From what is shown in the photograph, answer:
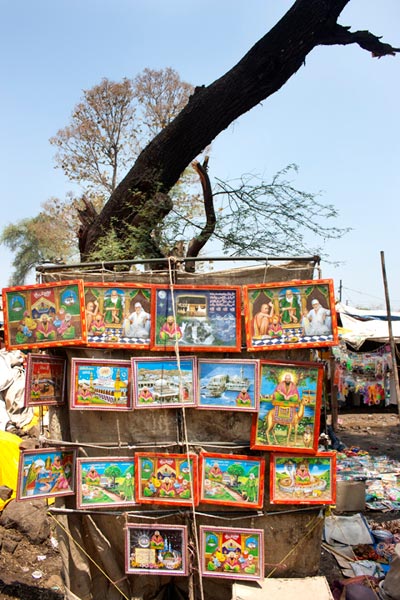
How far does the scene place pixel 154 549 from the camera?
10.3ft

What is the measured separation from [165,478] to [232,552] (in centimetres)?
62

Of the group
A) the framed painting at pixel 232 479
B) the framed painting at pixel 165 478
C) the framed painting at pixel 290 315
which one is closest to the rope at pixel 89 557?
the framed painting at pixel 165 478

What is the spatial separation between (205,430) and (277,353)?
0.67 meters

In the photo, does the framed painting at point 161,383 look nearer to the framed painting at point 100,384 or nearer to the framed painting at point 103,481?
the framed painting at point 100,384

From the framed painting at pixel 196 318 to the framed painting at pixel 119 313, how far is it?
76 mm

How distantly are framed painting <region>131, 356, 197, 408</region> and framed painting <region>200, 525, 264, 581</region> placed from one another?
834mm

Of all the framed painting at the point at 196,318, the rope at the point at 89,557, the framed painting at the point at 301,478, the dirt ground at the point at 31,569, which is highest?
the framed painting at the point at 196,318

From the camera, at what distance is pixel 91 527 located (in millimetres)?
3285

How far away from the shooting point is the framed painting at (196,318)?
9.82 feet

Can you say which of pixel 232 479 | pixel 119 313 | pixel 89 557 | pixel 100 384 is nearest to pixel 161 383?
pixel 100 384

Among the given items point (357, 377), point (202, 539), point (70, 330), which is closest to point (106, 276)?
point (70, 330)

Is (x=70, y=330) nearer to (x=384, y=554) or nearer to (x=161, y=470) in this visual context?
(x=161, y=470)

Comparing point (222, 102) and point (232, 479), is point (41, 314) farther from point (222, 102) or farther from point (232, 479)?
point (222, 102)

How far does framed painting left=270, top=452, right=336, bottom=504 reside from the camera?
120 inches
